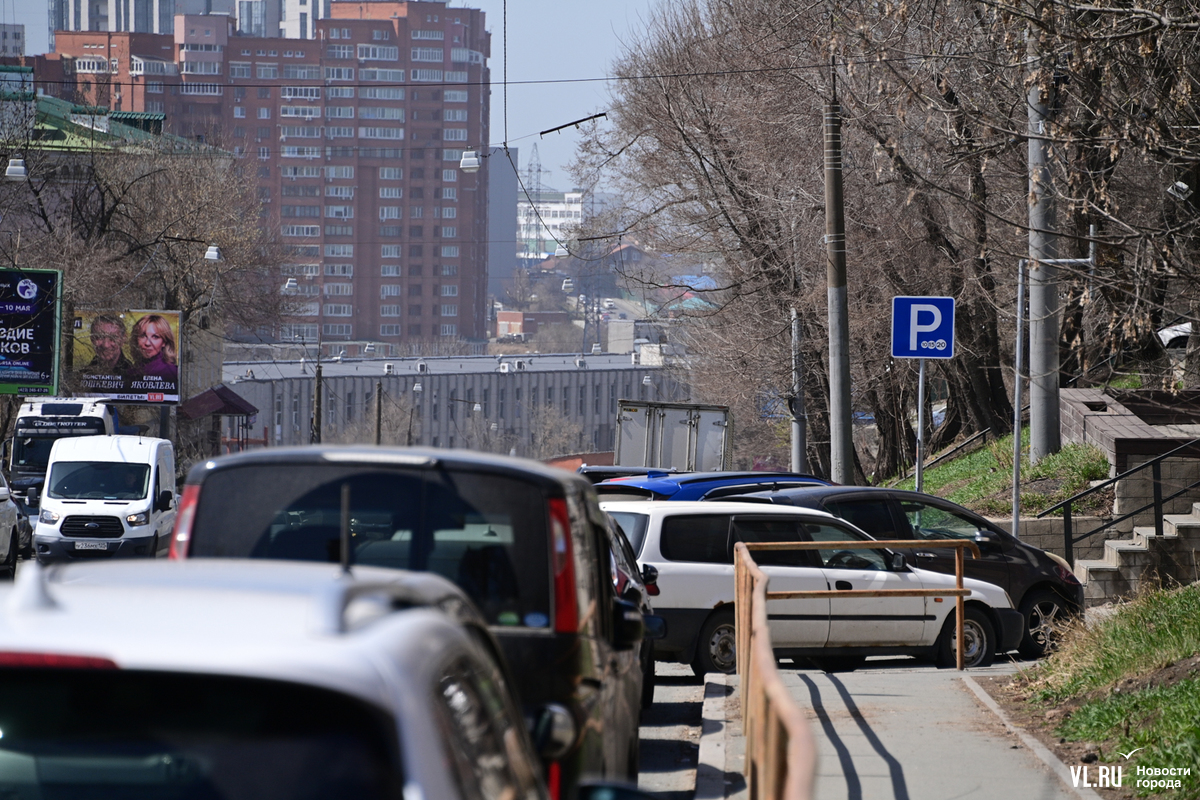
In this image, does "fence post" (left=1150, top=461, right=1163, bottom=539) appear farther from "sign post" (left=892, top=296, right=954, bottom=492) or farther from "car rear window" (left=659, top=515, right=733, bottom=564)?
"car rear window" (left=659, top=515, right=733, bottom=564)

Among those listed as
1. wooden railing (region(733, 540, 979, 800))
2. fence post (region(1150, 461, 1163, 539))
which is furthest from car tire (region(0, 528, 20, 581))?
fence post (region(1150, 461, 1163, 539))

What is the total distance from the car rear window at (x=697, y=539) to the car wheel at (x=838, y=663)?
1.68 m

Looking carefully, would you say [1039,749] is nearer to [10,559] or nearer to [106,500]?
[10,559]

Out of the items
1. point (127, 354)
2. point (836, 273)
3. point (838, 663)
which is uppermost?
point (836, 273)

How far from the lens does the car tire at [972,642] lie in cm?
1194

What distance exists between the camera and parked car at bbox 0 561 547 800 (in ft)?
6.82

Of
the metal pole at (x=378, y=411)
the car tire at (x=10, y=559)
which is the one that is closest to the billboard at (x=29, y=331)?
the metal pole at (x=378, y=411)

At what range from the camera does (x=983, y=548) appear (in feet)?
44.7

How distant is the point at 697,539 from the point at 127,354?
39.6m

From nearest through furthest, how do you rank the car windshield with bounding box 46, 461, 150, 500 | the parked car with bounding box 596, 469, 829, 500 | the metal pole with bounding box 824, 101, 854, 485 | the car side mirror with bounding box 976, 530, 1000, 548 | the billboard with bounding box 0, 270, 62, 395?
the car side mirror with bounding box 976, 530, 1000, 548
the parked car with bounding box 596, 469, 829, 500
the metal pole with bounding box 824, 101, 854, 485
the car windshield with bounding box 46, 461, 150, 500
the billboard with bounding box 0, 270, 62, 395

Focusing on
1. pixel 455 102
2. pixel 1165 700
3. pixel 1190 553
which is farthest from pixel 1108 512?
pixel 455 102

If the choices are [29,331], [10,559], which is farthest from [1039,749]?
[29,331]

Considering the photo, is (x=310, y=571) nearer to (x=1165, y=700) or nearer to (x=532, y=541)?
(x=532, y=541)

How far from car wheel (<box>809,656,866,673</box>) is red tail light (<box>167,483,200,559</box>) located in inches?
334
